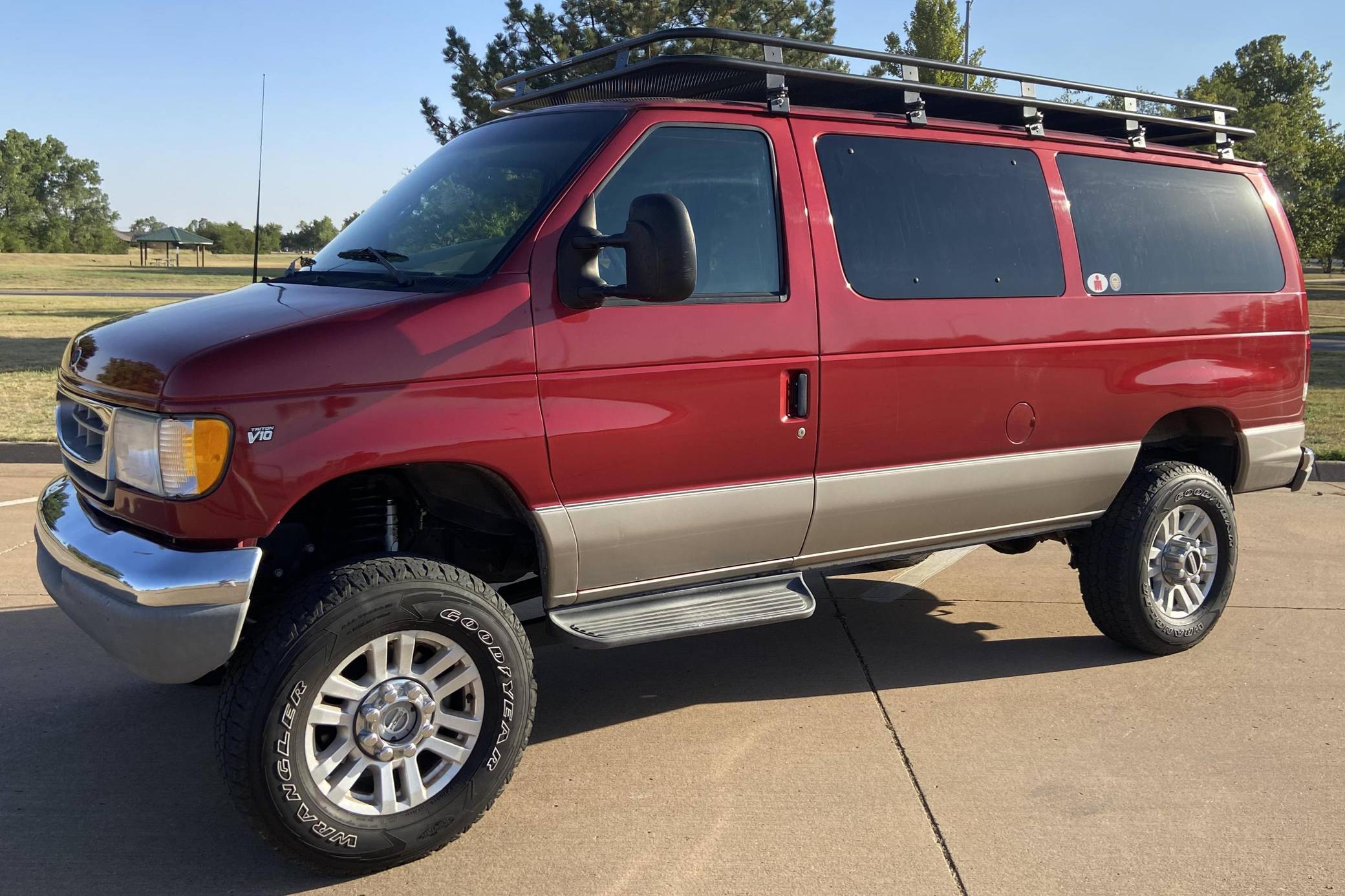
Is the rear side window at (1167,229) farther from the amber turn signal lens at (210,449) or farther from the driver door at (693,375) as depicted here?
the amber turn signal lens at (210,449)

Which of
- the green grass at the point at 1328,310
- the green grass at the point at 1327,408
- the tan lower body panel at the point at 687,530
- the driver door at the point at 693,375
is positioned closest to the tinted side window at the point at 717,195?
the driver door at the point at 693,375

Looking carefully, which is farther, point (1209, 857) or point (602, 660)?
point (602, 660)

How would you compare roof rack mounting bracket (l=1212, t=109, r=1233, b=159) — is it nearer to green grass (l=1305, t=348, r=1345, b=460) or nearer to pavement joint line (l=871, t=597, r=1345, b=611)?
pavement joint line (l=871, t=597, r=1345, b=611)

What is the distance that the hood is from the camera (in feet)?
10.1

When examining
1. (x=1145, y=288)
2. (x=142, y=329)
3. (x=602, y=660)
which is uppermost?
(x=1145, y=288)

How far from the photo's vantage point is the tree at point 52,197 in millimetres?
87125

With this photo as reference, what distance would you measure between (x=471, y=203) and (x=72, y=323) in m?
21.2

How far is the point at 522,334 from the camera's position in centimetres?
344

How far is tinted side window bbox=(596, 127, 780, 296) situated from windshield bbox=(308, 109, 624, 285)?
0.57 feet

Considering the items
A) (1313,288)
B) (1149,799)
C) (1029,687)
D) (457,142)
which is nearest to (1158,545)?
(1029,687)

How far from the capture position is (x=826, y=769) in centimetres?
394

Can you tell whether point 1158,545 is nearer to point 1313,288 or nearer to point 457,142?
point 457,142

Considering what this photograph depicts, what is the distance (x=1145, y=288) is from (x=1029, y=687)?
1820 mm

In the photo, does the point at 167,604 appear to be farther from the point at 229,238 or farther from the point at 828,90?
the point at 229,238
